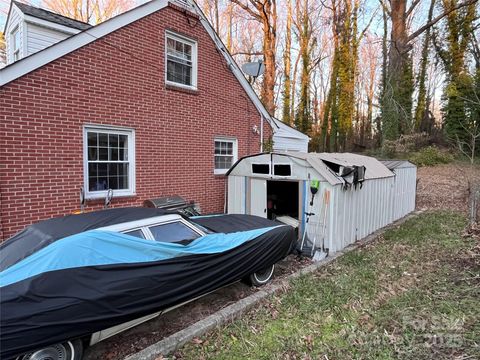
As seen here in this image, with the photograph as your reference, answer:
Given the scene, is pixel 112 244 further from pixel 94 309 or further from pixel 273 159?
pixel 273 159

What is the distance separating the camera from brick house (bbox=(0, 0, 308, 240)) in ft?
18.0

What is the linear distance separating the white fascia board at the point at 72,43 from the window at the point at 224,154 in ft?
12.6

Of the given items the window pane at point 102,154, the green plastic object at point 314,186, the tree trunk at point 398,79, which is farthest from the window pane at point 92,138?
the tree trunk at point 398,79

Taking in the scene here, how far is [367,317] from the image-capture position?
151 inches

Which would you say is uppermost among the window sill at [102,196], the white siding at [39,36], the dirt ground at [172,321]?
the white siding at [39,36]

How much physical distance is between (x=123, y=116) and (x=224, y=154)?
3483 millimetres

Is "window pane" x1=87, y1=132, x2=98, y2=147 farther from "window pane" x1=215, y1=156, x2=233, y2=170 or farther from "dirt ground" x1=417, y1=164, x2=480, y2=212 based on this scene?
"dirt ground" x1=417, y1=164, x2=480, y2=212

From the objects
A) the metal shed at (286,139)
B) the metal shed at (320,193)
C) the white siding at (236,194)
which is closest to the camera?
the metal shed at (320,193)

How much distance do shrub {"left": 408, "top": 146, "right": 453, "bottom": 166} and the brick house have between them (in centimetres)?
1608

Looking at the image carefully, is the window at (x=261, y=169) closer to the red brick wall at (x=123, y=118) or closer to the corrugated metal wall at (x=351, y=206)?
the corrugated metal wall at (x=351, y=206)

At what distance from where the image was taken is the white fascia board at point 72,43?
5.32 m

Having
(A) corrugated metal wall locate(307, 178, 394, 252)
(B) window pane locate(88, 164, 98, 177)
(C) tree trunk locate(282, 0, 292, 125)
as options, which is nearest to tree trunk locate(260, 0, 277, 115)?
(C) tree trunk locate(282, 0, 292, 125)

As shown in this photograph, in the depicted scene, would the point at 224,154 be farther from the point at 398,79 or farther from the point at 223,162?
the point at 398,79

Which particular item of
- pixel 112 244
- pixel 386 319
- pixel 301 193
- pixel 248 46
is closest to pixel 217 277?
pixel 112 244
